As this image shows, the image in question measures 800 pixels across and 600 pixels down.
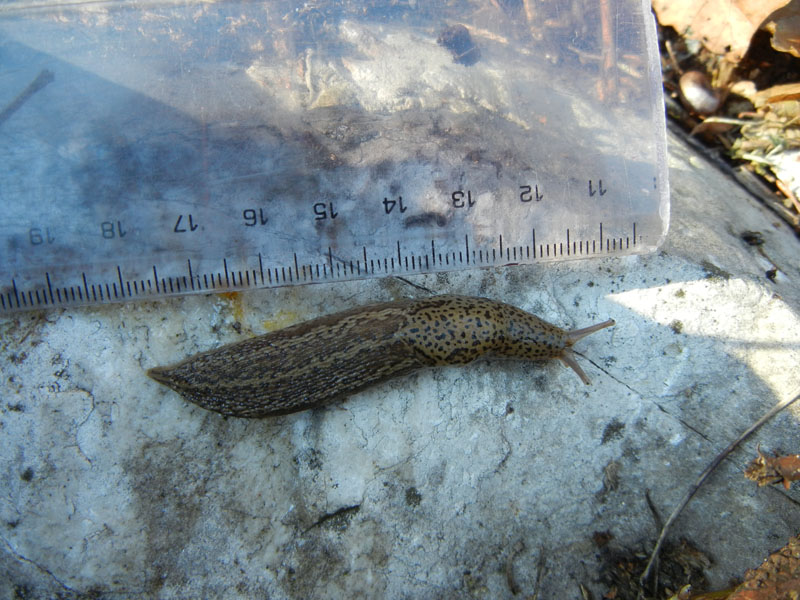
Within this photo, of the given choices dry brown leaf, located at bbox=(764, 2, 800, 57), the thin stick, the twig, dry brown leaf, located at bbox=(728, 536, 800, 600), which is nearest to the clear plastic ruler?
the twig

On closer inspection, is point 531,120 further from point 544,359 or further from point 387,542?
point 387,542

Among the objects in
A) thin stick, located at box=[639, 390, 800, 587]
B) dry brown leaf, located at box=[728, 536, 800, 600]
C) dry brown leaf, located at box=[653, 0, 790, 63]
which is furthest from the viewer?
dry brown leaf, located at box=[653, 0, 790, 63]

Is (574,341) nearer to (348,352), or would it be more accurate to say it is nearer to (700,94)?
(348,352)

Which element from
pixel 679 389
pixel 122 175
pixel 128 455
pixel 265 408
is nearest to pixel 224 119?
Result: pixel 122 175

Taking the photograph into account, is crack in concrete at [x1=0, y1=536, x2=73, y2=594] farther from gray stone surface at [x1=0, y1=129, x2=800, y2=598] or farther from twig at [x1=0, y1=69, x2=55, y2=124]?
twig at [x1=0, y1=69, x2=55, y2=124]

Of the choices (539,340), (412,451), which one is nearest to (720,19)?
(539,340)

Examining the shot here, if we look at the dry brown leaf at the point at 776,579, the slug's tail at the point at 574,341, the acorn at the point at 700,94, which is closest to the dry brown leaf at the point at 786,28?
the acorn at the point at 700,94
